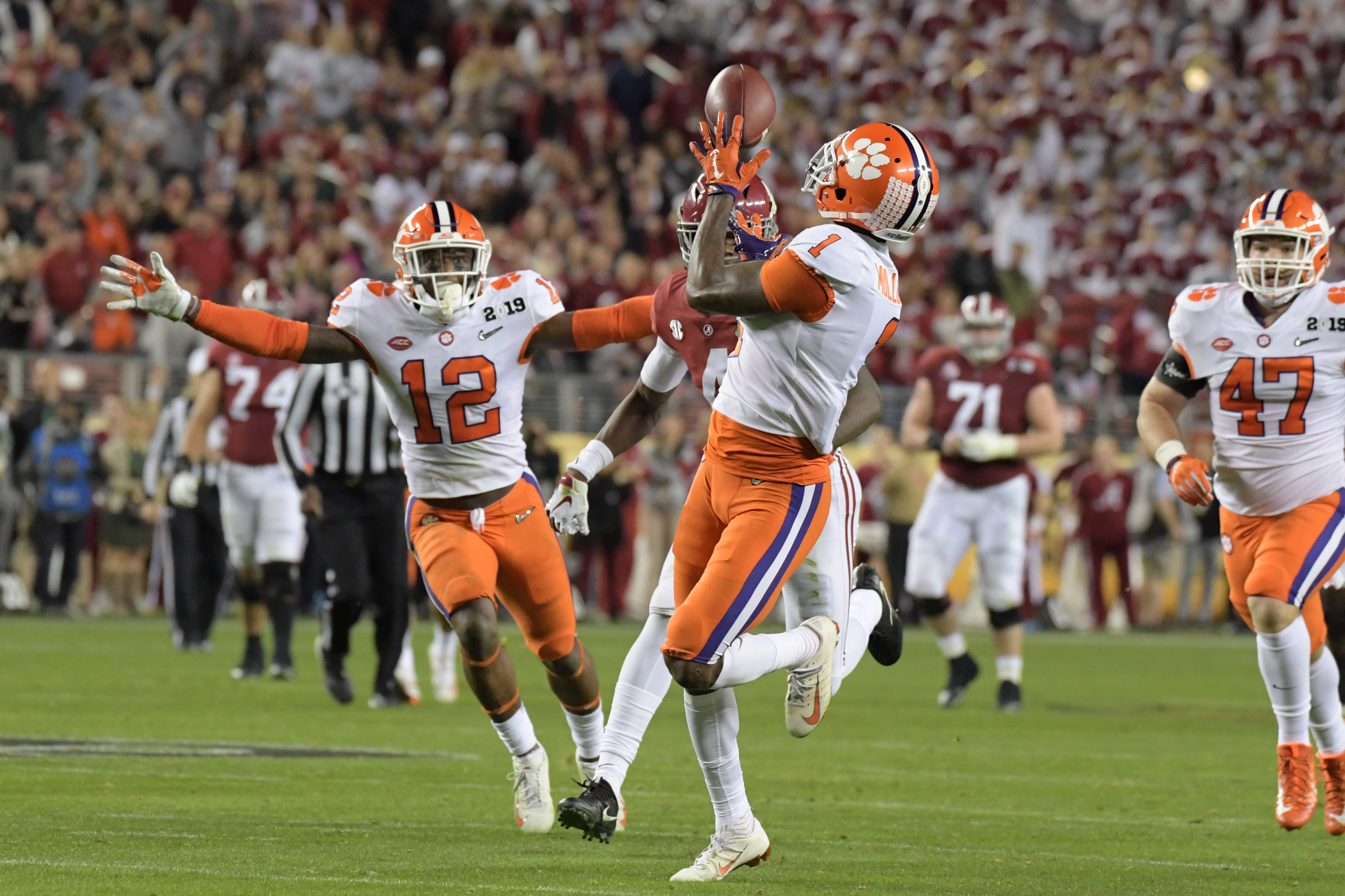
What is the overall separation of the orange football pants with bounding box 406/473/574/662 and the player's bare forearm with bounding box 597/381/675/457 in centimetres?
67

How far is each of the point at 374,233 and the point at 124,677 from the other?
25.8 ft

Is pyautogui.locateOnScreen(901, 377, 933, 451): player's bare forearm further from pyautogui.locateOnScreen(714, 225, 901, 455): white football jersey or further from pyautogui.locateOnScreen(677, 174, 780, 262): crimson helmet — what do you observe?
pyautogui.locateOnScreen(714, 225, 901, 455): white football jersey

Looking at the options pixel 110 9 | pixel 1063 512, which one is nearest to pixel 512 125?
pixel 110 9

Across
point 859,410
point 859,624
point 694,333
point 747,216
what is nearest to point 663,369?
point 694,333

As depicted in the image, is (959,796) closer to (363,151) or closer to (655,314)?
(655,314)

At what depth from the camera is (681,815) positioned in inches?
269

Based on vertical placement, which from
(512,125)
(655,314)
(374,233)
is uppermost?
(512,125)

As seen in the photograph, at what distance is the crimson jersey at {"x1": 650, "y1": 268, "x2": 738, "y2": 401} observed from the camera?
6.30 metres

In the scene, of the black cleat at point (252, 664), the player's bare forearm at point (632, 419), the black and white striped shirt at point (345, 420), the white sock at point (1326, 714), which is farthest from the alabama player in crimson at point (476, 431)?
the black cleat at point (252, 664)

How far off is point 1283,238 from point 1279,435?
69 cm

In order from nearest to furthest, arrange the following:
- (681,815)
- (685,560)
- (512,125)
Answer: (685,560) → (681,815) → (512,125)

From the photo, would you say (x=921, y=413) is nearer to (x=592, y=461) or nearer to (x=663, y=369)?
(x=663, y=369)

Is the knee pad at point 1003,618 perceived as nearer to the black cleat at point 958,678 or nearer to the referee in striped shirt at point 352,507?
the black cleat at point 958,678

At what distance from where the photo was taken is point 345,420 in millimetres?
10344
